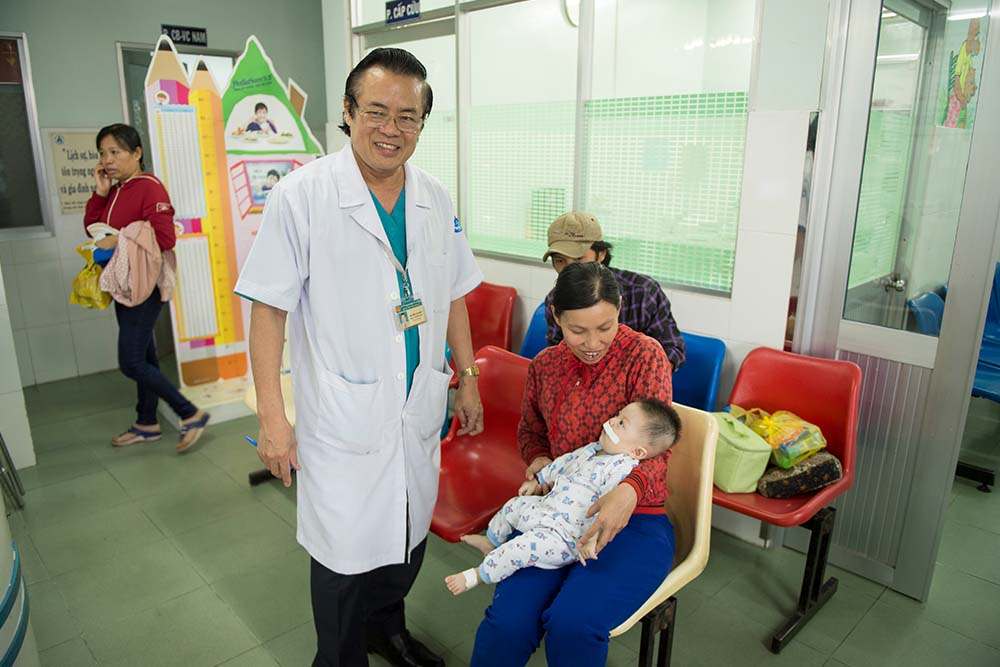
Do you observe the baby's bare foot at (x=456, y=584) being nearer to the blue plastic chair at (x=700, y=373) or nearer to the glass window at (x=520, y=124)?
the blue plastic chair at (x=700, y=373)

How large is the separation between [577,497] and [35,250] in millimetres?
4632

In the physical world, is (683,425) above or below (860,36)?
below

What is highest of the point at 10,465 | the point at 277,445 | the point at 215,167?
the point at 215,167

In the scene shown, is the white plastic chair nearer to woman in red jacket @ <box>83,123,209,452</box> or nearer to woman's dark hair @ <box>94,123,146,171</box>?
woman in red jacket @ <box>83,123,209,452</box>

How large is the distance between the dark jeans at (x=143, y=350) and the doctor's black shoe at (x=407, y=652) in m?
2.25

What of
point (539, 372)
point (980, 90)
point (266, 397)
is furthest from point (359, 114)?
point (980, 90)

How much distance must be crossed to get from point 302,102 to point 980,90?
3526mm

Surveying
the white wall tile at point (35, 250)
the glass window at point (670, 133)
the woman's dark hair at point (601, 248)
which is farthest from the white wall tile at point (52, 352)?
the woman's dark hair at point (601, 248)

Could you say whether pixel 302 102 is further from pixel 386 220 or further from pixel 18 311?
pixel 386 220

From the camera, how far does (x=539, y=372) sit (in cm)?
209

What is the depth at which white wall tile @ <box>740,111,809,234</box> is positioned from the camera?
265cm

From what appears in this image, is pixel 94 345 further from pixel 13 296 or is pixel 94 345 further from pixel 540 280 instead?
pixel 540 280

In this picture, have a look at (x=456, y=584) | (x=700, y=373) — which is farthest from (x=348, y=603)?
(x=700, y=373)

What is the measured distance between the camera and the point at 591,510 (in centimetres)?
177
